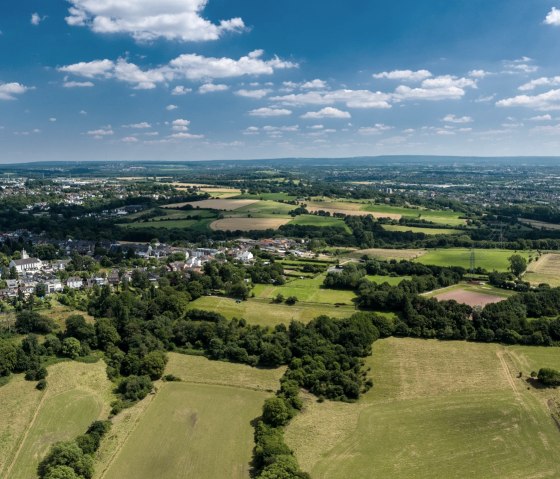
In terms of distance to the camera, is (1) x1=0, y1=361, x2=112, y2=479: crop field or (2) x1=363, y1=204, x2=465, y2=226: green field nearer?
(1) x1=0, y1=361, x2=112, y2=479: crop field

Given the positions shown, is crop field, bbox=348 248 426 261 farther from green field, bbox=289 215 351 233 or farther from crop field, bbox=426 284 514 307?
green field, bbox=289 215 351 233

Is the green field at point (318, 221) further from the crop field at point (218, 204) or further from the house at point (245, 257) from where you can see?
the house at point (245, 257)

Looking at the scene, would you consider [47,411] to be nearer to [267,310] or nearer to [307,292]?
[267,310]

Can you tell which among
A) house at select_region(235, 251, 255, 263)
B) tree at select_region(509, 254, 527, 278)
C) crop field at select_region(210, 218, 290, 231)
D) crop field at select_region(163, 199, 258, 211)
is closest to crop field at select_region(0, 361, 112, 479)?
house at select_region(235, 251, 255, 263)

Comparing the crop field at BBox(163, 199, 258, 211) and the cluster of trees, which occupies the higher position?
the crop field at BBox(163, 199, 258, 211)

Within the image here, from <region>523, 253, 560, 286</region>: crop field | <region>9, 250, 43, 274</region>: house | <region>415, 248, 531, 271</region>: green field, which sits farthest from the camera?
<region>415, 248, 531, 271</region>: green field

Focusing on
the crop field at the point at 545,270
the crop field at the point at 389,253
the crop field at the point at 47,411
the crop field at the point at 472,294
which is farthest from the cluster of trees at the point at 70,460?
the crop field at the point at 389,253
